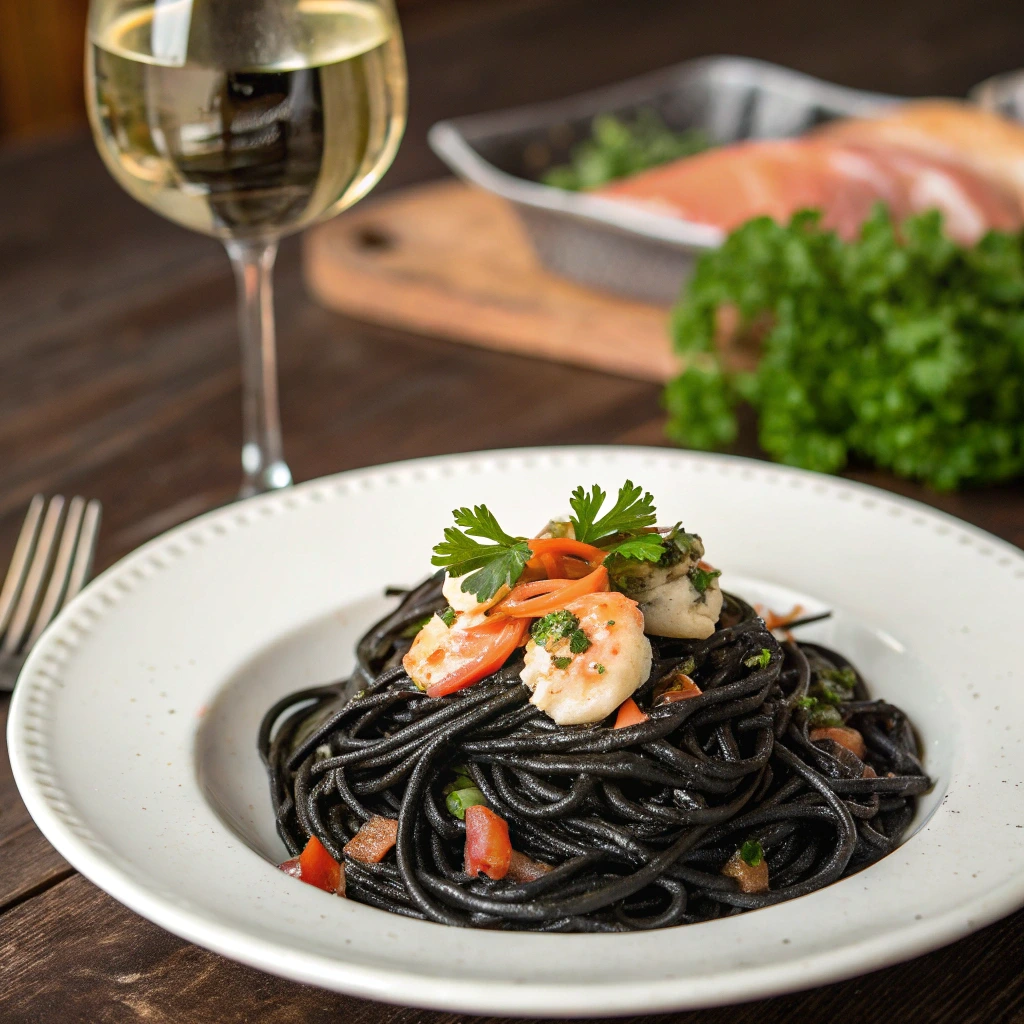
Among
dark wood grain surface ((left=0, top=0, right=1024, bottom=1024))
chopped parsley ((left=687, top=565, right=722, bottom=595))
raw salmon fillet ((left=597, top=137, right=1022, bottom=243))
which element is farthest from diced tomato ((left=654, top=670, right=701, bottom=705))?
raw salmon fillet ((left=597, top=137, right=1022, bottom=243))

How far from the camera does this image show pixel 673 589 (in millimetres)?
1907

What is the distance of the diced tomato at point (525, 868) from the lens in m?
1.87

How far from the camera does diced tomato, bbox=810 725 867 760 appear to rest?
215 cm

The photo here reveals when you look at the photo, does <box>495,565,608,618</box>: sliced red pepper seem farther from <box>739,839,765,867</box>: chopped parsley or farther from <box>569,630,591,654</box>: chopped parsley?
<box>739,839,765,867</box>: chopped parsley

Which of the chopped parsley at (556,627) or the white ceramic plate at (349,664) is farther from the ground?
the chopped parsley at (556,627)

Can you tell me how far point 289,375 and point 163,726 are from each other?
203 centimetres

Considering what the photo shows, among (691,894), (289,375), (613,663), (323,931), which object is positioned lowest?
(289,375)

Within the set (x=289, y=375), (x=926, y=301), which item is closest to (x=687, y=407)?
(x=926, y=301)

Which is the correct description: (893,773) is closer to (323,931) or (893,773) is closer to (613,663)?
(613,663)

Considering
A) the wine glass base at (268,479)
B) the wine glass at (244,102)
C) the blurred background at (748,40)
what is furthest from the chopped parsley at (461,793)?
the blurred background at (748,40)

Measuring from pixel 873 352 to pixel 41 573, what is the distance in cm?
200

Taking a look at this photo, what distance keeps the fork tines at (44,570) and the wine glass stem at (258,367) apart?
41cm

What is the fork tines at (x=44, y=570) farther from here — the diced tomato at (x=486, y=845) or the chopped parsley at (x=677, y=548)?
the chopped parsley at (x=677, y=548)

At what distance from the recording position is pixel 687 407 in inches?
133
